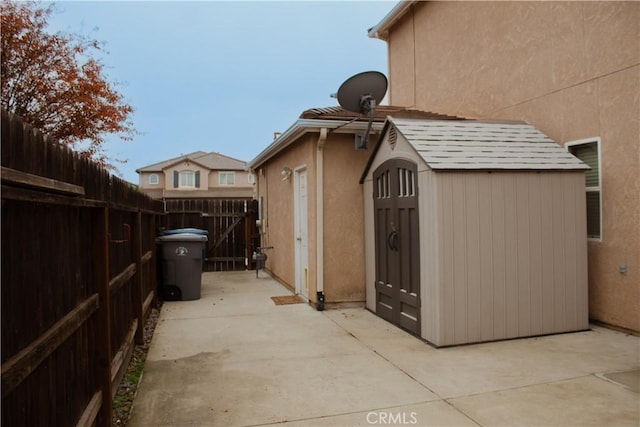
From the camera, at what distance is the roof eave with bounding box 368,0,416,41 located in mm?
10698

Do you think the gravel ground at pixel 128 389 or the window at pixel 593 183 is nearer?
the gravel ground at pixel 128 389

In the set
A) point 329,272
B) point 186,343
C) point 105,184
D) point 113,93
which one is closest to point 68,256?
point 105,184

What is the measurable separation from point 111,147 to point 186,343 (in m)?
13.3

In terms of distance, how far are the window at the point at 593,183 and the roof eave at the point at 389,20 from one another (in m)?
6.09

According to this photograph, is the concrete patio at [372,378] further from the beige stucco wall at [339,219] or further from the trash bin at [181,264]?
the trash bin at [181,264]

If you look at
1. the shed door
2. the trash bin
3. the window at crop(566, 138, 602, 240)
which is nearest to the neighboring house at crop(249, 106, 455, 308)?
the shed door

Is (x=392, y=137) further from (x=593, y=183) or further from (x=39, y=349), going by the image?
(x=39, y=349)

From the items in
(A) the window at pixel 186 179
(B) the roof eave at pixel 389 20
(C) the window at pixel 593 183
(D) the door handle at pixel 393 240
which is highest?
(B) the roof eave at pixel 389 20

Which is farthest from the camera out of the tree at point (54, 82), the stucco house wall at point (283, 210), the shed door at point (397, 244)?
the tree at point (54, 82)

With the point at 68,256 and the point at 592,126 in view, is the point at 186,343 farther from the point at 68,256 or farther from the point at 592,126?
the point at 592,126

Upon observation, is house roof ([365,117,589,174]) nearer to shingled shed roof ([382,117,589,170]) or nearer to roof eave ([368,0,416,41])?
shingled shed roof ([382,117,589,170])

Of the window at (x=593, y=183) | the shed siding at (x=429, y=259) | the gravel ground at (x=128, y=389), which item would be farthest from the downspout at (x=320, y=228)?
the window at (x=593, y=183)

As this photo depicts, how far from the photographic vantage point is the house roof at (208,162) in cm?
4507

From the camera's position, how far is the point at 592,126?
5887 millimetres
